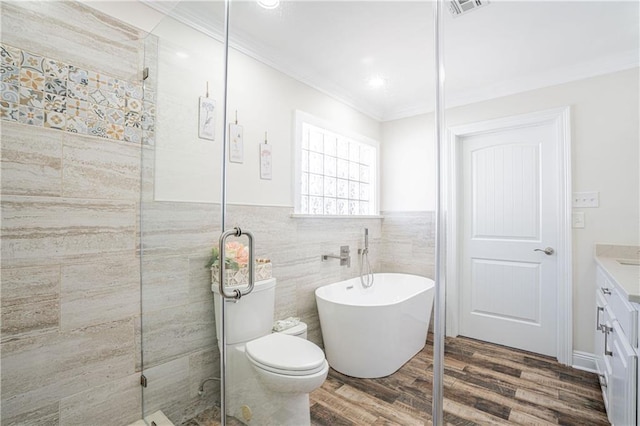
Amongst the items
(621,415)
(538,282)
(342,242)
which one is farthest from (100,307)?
(538,282)

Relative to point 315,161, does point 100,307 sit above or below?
below

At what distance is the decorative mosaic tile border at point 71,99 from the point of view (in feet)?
4.25

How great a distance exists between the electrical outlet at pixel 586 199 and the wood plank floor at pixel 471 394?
3.94 feet

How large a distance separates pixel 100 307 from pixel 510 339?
2.10m

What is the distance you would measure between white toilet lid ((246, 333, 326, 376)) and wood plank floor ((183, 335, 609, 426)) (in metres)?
0.10

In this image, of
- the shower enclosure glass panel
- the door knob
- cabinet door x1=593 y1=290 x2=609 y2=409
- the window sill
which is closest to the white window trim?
the window sill

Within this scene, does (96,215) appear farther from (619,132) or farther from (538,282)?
(619,132)

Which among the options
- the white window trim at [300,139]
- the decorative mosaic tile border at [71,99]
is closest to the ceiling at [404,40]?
the white window trim at [300,139]

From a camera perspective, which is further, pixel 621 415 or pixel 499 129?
pixel 499 129

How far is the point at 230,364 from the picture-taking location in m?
1.50

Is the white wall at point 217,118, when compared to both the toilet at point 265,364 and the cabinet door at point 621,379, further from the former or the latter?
the cabinet door at point 621,379

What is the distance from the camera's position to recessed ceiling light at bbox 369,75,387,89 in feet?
4.67

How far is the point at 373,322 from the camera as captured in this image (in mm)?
1247

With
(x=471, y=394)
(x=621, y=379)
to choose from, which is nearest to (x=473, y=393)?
(x=471, y=394)
